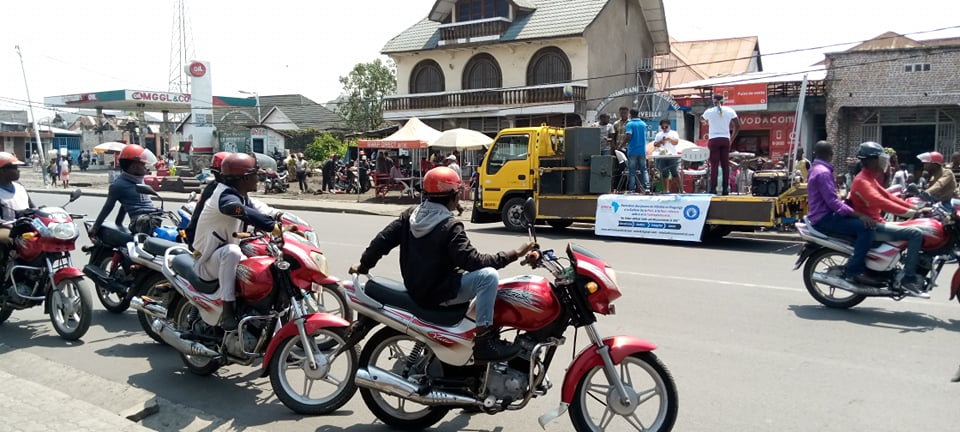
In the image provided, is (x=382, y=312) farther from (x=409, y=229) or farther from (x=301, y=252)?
(x=301, y=252)

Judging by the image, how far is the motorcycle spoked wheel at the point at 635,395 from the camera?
4.16 m

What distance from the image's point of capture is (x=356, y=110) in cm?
5091

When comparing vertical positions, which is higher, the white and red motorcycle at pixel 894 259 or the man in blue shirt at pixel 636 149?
the man in blue shirt at pixel 636 149

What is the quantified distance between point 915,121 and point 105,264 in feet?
89.4

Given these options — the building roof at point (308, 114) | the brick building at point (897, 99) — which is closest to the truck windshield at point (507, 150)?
the brick building at point (897, 99)

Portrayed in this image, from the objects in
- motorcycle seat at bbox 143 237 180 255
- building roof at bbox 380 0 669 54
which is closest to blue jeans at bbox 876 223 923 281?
motorcycle seat at bbox 143 237 180 255

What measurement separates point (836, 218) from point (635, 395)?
4681mm

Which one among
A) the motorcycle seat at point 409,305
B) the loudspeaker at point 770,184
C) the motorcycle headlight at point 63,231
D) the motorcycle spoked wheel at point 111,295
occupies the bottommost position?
the motorcycle spoked wheel at point 111,295

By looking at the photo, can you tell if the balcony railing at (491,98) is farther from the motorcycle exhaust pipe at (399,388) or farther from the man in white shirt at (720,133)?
the motorcycle exhaust pipe at (399,388)

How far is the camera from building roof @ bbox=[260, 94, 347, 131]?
5109 centimetres

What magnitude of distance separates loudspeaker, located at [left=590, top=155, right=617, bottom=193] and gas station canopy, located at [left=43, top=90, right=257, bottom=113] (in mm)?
40858

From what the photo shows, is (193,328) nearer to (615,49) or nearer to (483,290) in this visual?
(483,290)

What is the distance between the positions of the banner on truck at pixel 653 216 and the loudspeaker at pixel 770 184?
834mm

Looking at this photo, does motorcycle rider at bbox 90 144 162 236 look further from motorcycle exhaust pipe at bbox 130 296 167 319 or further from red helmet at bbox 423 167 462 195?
red helmet at bbox 423 167 462 195
